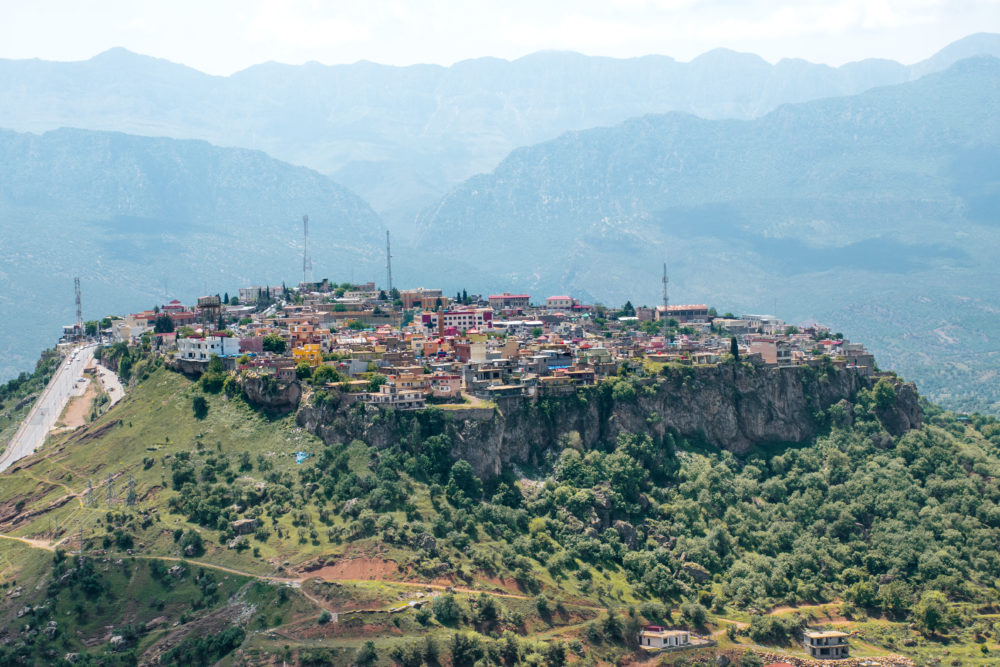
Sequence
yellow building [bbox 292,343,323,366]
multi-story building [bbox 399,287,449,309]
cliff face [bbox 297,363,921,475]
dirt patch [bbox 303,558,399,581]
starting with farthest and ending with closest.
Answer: multi-story building [bbox 399,287,449,309]
yellow building [bbox 292,343,323,366]
cliff face [bbox 297,363,921,475]
dirt patch [bbox 303,558,399,581]

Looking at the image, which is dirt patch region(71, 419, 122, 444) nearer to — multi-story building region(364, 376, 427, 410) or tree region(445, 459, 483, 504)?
multi-story building region(364, 376, 427, 410)

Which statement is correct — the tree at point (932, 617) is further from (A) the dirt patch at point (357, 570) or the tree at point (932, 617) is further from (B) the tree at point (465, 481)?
(A) the dirt patch at point (357, 570)

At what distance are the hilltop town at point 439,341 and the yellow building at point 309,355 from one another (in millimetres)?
103

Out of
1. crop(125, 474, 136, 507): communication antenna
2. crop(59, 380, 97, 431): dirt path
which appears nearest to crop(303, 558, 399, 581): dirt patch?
crop(125, 474, 136, 507): communication antenna

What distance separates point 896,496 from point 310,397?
131 feet

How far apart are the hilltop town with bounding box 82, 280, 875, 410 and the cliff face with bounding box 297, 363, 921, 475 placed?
148cm

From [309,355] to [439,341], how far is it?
12.4 m

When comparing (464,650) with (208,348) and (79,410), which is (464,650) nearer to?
(208,348)

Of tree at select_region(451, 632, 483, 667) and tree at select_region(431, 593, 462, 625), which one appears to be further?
tree at select_region(431, 593, 462, 625)

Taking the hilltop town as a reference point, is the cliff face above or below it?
below

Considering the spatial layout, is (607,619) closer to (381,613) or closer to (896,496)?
(381,613)

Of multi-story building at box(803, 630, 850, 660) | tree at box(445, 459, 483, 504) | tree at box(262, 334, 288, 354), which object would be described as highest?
tree at box(262, 334, 288, 354)

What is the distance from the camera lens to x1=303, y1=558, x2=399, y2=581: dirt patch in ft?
245

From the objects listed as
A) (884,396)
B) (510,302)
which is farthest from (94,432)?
(510,302)
